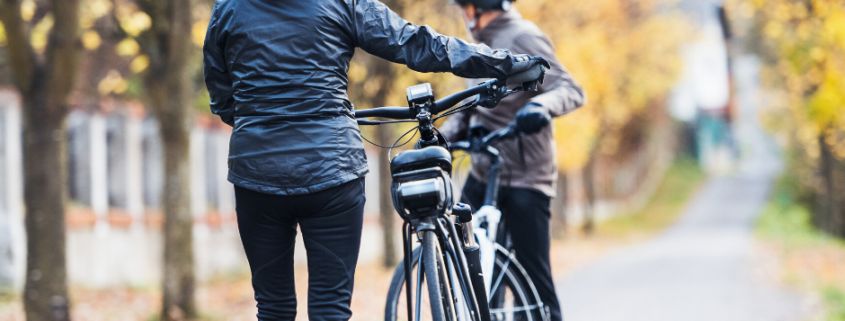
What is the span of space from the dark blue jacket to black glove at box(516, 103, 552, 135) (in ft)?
1.77

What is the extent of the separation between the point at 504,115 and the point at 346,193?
1.44 m

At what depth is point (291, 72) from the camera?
7.80ft

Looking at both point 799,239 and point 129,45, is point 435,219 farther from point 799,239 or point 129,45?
point 799,239

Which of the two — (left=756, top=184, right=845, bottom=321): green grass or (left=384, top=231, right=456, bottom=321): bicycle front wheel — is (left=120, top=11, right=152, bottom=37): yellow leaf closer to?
(left=384, top=231, right=456, bottom=321): bicycle front wheel

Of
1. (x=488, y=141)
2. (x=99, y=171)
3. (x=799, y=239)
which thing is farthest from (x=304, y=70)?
(x=799, y=239)

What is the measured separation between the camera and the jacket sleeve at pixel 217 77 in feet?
8.41

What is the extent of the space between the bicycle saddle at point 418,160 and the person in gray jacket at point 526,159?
3.46 ft

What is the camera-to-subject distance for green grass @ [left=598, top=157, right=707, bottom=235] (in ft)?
95.7

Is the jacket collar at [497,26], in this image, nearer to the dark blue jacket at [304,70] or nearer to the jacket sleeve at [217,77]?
the dark blue jacket at [304,70]

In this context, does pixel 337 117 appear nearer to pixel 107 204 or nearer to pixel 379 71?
pixel 379 71

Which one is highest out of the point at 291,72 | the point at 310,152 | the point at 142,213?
the point at 291,72

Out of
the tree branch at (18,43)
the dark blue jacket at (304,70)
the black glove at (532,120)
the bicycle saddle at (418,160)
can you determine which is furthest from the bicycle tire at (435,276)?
the tree branch at (18,43)

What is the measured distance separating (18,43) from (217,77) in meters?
4.33

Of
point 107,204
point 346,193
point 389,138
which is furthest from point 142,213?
point 346,193
